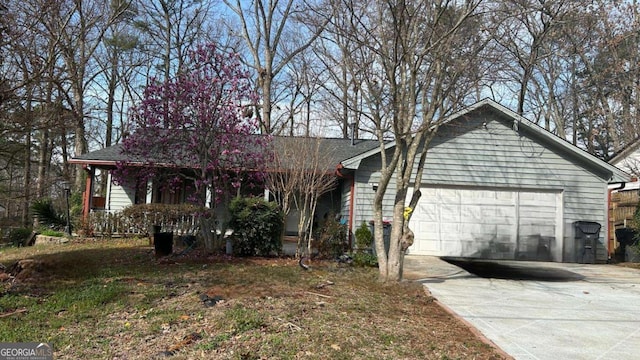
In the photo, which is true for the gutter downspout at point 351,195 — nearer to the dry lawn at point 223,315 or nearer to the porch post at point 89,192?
the dry lawn at point 223,315

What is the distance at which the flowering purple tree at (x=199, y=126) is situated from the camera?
941 centimetres

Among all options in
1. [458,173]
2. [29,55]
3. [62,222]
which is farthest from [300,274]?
[62,222]

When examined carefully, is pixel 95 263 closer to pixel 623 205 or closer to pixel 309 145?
pixel 309 145

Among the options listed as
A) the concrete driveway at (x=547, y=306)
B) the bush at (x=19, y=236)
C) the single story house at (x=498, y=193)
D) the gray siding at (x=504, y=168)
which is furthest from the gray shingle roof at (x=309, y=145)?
the concrete driveway at (x=547, y=306)

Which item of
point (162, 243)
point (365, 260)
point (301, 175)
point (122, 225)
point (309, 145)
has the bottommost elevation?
point (365, 260)

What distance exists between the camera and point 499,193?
13039 millimetres

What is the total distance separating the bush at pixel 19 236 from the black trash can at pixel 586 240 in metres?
16.6

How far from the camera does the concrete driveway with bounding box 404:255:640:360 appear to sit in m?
4.81

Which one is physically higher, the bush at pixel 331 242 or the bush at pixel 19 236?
the bush at pixel 331 242

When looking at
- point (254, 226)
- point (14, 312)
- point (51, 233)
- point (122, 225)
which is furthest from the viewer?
point (122, 225)

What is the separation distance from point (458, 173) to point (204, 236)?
24.1 ft

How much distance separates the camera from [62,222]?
15.3 metres

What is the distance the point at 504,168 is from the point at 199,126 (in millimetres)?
8691

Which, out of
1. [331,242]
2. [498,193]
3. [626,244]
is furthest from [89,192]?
[626,244]
